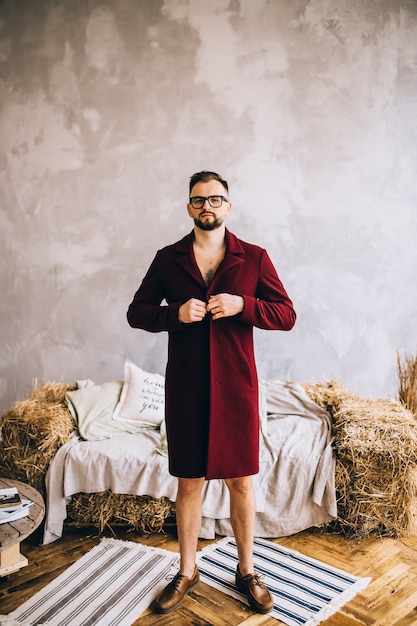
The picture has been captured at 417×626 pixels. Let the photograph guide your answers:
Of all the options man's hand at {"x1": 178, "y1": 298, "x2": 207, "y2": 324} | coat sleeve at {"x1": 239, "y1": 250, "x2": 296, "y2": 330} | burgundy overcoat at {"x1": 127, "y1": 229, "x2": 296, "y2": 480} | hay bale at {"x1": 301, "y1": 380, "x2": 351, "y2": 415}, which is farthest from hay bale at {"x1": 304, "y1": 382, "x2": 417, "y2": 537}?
man's hand at {"x1": 178, "y1": 298, "x2": 207, "y2": 324}

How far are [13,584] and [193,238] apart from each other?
183cm

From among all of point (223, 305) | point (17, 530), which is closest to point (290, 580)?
point (17, 530)

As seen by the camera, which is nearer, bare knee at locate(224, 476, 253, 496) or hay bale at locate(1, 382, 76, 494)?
bare knee at locate(224, 476, 253, 496)

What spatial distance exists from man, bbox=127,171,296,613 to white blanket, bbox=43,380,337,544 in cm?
60

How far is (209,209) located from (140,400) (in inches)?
66.6

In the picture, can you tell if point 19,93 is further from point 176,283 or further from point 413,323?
point 413,323

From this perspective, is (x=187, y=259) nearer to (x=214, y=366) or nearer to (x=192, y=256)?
(x=192, y=256)

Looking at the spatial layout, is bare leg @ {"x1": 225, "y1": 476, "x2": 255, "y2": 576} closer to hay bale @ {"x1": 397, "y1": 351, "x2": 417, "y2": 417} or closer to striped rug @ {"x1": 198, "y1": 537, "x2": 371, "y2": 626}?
striped rug @ {"x1": 198, "y1": 537, "x2": 371, "y2": 626}

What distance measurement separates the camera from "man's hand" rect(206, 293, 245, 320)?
2168 mm

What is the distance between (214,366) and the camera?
88.7 inches

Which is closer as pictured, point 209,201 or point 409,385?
point 209,201

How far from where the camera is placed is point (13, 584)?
2.58m

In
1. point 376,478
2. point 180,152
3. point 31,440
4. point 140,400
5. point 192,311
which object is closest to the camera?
point 192,311

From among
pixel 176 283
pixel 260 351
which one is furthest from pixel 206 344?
pixel 260 351
